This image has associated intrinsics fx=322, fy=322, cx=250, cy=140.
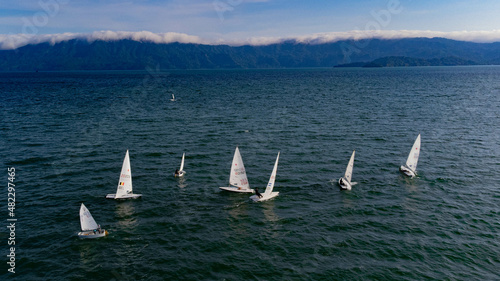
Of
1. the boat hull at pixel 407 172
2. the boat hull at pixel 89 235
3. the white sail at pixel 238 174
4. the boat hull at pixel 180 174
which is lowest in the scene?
the boat hull at pixel 89 235

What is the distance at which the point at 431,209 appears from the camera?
4278 cm

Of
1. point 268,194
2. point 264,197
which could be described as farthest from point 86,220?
point 268,194

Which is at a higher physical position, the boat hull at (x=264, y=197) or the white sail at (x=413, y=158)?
the white sail at (x=413, y=158)

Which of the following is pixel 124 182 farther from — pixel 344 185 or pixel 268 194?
pixel 344 185

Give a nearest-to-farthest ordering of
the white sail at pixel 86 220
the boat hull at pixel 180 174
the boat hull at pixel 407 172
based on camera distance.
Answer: the white sail at pixel 86 220 < the boat hull at pixel 407 172 < the boat hull at pixel 180 174

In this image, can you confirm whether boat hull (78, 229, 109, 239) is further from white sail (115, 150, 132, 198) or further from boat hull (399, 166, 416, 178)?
boat hull (399, 166, 416, 178)

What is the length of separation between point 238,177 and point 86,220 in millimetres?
20761

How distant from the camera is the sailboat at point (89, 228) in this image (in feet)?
116

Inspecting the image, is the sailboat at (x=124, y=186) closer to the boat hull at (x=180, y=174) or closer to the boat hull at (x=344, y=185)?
the boat hull at (x=180, y=174)

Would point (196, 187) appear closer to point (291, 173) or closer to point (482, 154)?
point (291, 173)

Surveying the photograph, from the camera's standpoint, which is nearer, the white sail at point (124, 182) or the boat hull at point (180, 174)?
the white sail at point (124, 182)

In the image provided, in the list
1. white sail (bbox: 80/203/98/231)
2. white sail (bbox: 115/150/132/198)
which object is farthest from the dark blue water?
white sail (bbox: 115/150/132/198)

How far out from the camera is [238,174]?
1881 inches


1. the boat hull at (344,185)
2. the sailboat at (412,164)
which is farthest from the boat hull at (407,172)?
the boat hull at (344,185)
